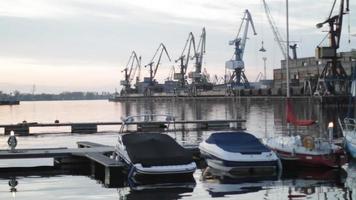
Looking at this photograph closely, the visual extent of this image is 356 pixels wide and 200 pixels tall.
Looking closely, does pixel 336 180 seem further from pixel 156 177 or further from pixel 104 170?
pixel 104 170

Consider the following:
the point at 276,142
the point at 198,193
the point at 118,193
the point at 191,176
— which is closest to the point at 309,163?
the point at 276,142

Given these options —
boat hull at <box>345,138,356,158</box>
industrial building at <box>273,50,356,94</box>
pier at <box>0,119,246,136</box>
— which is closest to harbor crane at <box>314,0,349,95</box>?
industrial building at <box>273,50,356,94</box>

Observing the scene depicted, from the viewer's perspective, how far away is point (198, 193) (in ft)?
73.4

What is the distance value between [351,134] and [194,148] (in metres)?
8.39

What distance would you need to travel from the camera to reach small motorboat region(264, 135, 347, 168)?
2820 centimetres

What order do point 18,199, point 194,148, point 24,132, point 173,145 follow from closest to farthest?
point 18,199 → point 173,145 → point 194,148 → point 24,132

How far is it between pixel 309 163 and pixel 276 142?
2447 mm

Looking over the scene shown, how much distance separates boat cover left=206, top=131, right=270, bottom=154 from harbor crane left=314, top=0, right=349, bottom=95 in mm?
96226

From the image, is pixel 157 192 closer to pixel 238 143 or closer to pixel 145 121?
pixel 238 143

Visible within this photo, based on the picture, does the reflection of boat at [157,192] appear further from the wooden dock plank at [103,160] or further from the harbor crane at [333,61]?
the harbor crane at [333,61]

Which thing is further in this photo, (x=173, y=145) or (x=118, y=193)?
(x=173, y=145)

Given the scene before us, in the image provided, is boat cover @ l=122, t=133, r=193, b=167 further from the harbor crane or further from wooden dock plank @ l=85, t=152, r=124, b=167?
the harbor crane

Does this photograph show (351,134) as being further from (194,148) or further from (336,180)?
(194,148)

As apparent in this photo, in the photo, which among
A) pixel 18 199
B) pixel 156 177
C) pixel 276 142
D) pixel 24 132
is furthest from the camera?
pixel 24 132
